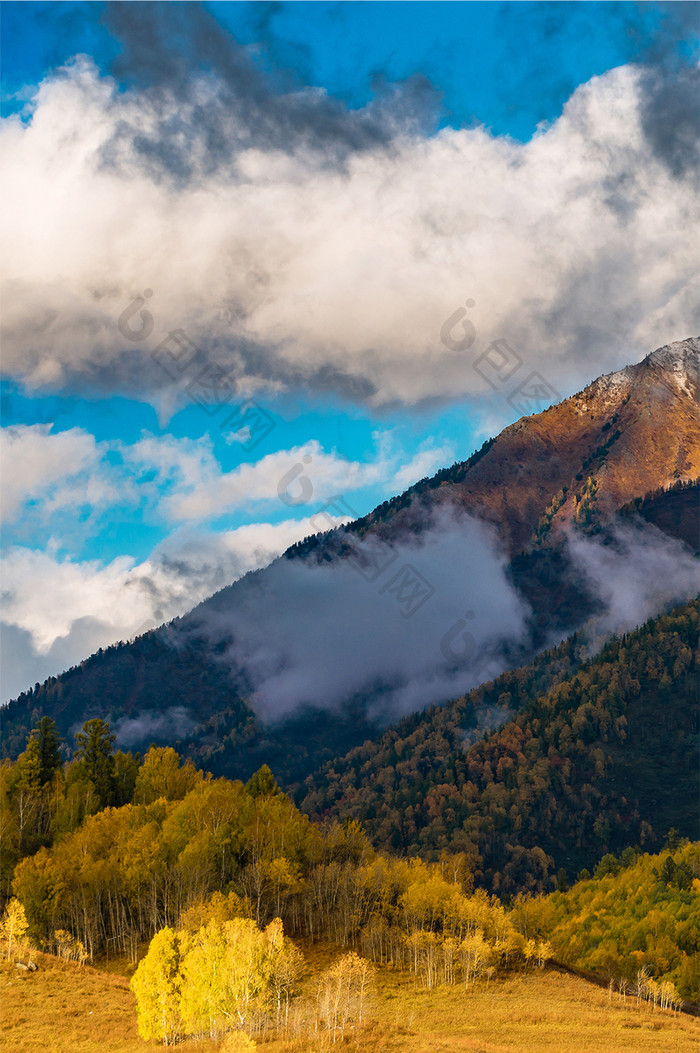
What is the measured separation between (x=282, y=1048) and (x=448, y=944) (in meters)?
71.6

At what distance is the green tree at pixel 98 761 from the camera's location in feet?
547

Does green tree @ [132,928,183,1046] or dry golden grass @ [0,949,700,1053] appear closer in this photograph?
dry golden grass @ [0,949,700,1053]

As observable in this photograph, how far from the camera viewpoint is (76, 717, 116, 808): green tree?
166875 mm

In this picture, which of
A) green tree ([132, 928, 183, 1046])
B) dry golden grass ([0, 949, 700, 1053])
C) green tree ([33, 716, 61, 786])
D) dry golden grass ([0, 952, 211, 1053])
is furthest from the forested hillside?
dry golden grass ([0, 949, 700, 1053])

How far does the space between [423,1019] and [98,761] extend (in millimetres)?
87190

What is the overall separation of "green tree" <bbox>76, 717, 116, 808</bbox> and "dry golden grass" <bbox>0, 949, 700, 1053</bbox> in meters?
54.0

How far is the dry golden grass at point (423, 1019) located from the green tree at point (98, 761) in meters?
54.0

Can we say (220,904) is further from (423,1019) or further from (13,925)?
(423,1019)

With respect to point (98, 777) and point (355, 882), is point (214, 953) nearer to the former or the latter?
point (355, 882)

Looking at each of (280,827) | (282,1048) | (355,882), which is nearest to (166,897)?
(280,827)

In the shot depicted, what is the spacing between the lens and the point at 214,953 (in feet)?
305

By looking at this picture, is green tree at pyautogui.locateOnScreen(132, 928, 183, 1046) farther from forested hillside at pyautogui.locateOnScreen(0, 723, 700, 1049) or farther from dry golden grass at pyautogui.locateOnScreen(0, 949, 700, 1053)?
dry golden grass at pyautogui.locateOnScreen(0, 949, 700, 1053)

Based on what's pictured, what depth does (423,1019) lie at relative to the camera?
113312 millimetres

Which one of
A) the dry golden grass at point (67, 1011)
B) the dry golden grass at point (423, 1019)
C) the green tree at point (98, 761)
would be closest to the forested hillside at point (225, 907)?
the green tree at point (98, 761)
